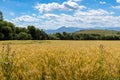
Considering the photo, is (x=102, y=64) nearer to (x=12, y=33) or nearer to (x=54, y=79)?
(x=54, y=79)

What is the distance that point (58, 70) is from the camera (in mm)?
5652

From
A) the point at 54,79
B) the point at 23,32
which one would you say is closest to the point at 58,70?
the point at 54,79

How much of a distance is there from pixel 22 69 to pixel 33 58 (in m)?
0.94

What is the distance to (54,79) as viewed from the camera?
548 cm

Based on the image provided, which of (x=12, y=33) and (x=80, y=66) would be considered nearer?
(x=80, y=66)

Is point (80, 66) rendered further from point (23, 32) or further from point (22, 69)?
point (23, 32)

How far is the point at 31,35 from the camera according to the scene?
265 feet

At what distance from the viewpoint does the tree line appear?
69.6 metres

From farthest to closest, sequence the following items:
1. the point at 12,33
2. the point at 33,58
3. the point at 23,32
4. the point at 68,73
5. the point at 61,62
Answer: the point at 23,32, the point at 12,33, the point at 33,58, the point at 61,62, the point at 68,73

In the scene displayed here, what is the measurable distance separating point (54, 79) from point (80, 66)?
69 centimetres

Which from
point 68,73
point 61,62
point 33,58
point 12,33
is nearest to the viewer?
point 68,73

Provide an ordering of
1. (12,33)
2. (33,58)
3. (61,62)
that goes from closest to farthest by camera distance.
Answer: (61,62) → (33,58) → (12,33)

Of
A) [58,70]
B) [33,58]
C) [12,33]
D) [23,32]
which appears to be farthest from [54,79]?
[23,32]

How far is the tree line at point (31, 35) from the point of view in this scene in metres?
69.6
